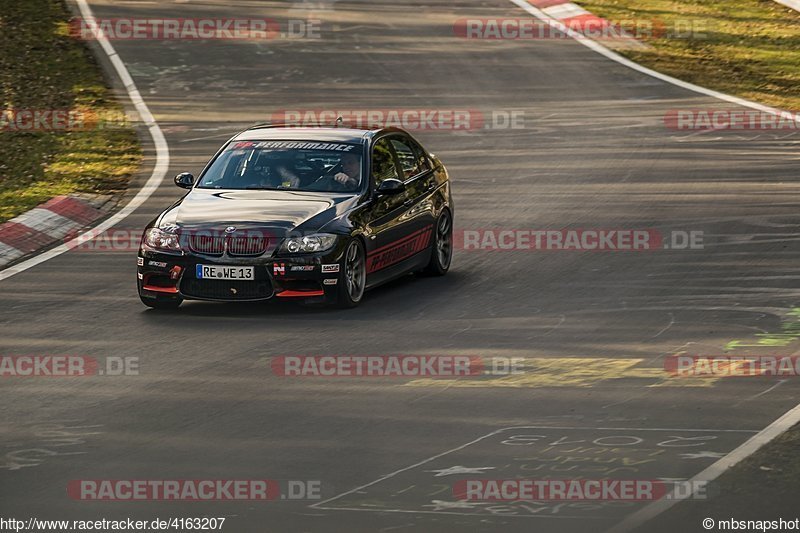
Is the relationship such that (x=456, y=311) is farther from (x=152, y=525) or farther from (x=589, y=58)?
(x=589, y=58)

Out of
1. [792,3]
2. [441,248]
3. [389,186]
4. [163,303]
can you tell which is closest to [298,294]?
[163,303]

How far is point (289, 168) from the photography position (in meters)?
14.1

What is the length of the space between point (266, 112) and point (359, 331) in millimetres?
12255

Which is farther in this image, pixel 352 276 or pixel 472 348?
pixel 352 276

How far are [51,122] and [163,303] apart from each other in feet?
37.5

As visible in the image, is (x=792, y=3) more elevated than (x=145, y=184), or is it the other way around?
(x=792, y=3)

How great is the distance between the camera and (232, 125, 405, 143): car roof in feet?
47.3

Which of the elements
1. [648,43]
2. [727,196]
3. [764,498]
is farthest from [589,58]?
[764,498]

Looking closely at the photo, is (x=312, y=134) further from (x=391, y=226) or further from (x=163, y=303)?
(x=163, y=303)

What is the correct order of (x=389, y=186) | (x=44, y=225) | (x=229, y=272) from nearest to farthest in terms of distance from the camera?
(x=229, y=272), (x=389, y=186), (x=44, y=225)

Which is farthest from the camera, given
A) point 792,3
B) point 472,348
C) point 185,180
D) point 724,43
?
point 792,3

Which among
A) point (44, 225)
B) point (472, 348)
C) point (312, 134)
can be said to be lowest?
point (44, 225)

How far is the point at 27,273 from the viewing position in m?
14.9

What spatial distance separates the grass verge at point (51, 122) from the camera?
64.9ft
